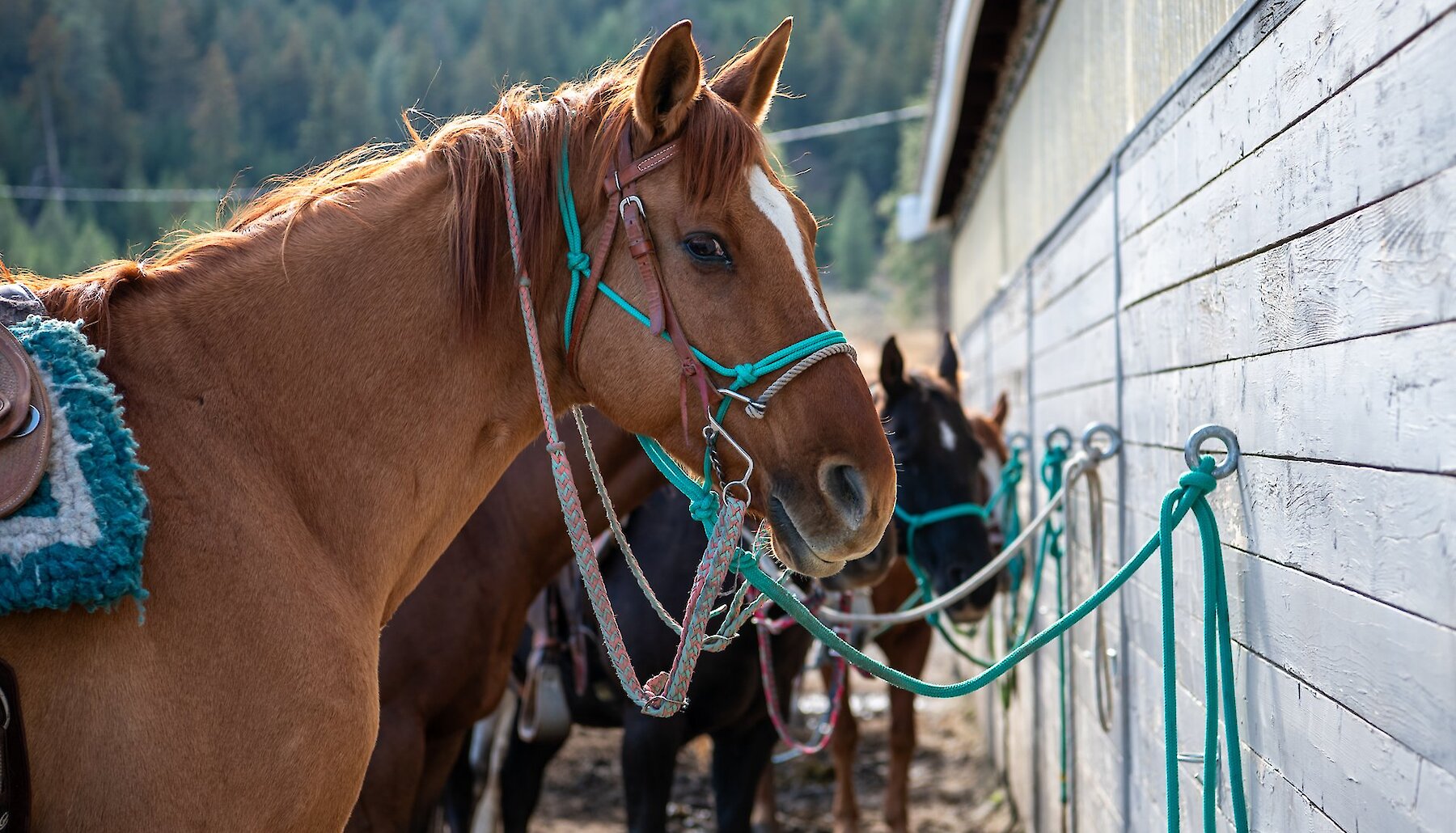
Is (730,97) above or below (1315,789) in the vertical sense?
above

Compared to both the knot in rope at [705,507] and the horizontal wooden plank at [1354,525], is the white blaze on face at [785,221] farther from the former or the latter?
the horizontal wooden plank at [1354,525]

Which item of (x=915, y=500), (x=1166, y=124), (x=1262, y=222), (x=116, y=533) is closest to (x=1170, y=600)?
(x=1262, y=222)

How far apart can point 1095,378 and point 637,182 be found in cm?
204

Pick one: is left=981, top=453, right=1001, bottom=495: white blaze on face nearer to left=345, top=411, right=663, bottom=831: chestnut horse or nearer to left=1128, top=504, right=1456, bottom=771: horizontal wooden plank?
left=345, top=411, right=663, bottom=831: chestnut horse

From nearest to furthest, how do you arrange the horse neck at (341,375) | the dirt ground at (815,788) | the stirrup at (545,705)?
the horse neck at (341,375) < the stirrup at (545,705) < the dirt ground at (815,788)

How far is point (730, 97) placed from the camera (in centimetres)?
205

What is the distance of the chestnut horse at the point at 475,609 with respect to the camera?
3.00 m

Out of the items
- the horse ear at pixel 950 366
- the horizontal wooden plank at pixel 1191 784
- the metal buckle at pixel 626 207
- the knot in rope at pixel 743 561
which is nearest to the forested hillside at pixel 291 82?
the metal buckle at pixel 626 207

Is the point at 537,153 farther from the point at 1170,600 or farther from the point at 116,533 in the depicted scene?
the point at 1170,600

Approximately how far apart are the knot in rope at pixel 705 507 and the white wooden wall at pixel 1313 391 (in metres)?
0.95

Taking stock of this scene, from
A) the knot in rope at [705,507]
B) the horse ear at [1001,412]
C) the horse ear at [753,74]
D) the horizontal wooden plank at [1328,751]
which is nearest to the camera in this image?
the horizontal wooden plank at [1328,751]

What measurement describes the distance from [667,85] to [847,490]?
2.59 feet

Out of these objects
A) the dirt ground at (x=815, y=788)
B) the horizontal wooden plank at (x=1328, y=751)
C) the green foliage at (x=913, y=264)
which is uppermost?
the green foliage at (x=913, y=264)

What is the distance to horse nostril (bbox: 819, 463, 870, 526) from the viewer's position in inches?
67.8
